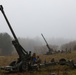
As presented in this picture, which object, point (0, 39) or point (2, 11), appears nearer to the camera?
point (2, 11)

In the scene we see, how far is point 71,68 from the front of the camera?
21797mm

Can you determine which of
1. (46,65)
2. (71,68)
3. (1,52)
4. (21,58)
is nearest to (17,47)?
(21,58)

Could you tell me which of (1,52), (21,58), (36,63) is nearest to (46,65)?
(36,63)

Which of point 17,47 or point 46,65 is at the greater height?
point 17,47

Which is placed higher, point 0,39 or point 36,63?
point 0,39

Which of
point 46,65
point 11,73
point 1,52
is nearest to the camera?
point 11,73

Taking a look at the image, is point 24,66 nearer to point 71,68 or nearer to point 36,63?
point 36,63

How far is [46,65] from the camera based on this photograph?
22188 mm

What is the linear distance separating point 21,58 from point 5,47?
40096 mm

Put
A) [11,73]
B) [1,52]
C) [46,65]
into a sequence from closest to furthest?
[11,73], [46,65], [1,52]

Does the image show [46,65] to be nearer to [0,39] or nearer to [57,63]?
[57,63]

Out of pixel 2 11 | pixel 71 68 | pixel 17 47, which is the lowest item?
pixel 71 68

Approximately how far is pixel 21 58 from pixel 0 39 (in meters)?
40.0

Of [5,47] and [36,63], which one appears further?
[5,47]
